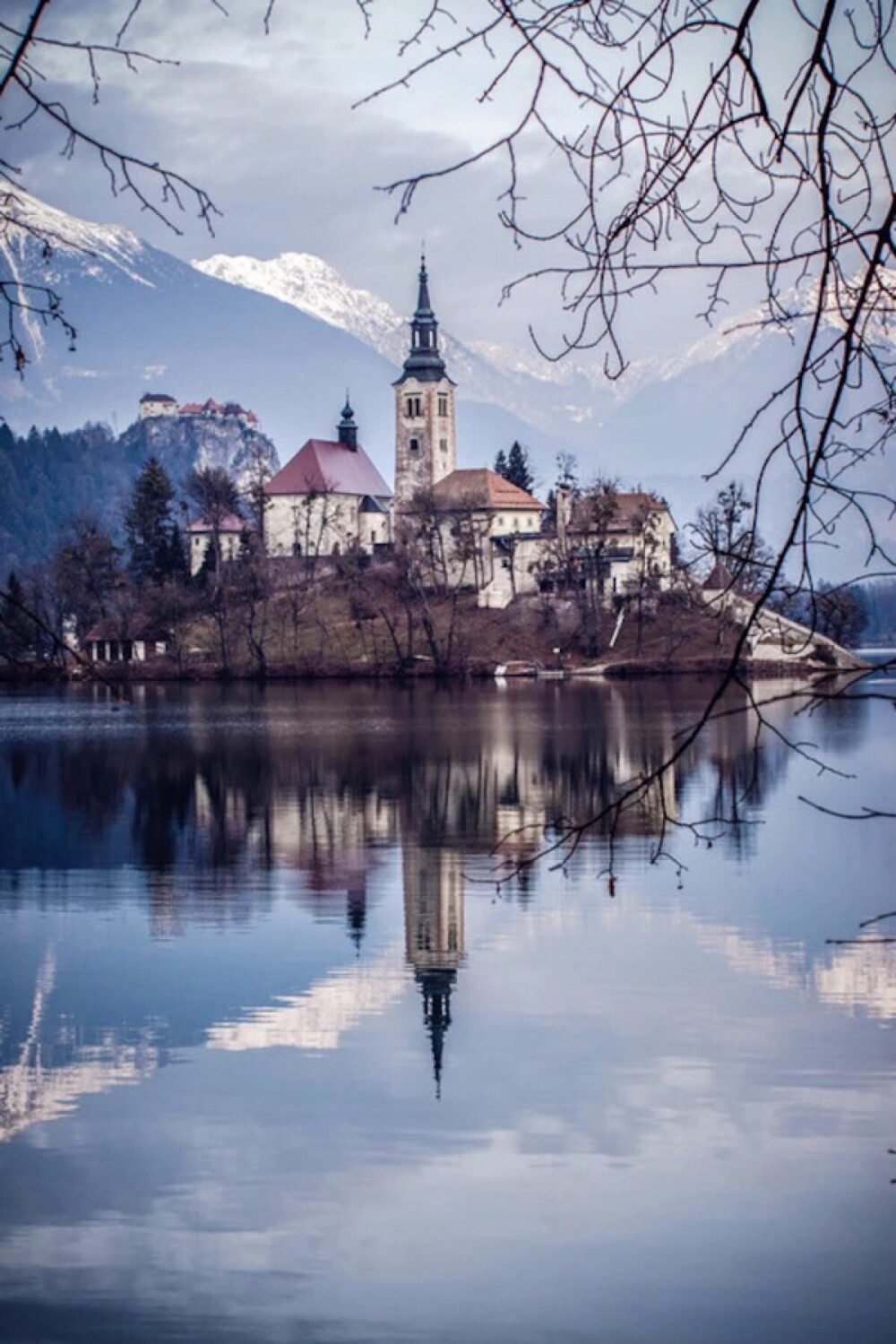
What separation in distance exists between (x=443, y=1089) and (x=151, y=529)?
4328 inches

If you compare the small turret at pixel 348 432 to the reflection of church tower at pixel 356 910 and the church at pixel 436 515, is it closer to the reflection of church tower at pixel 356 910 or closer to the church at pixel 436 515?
the church at pixel 436 515

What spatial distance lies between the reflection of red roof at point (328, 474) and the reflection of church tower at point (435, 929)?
9995 cm

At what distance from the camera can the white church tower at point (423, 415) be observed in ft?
452

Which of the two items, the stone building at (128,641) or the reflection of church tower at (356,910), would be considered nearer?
the reflection of church tower at (356,910)

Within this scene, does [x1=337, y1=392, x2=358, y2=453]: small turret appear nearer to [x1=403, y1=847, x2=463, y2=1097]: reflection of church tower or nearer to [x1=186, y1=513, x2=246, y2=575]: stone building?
[x1=186, y1=513, x2=246, y2=575]: stone building

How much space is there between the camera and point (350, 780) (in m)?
37.5

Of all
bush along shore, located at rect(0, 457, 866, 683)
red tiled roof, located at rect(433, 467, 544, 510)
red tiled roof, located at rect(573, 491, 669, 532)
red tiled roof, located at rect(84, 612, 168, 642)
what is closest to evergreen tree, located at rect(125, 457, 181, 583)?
bush along shore, located at rect(0, 457, 866, 683)

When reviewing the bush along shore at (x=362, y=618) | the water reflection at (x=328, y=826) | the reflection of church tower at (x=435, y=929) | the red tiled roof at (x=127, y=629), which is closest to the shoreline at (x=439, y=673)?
the bush along shore at (x=362, y=618)

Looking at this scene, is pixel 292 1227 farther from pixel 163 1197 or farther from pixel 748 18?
pixel 748 18

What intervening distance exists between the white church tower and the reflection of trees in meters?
75.6

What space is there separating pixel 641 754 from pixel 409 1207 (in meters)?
29.0

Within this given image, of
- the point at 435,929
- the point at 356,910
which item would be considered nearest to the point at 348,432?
the point at 356,910

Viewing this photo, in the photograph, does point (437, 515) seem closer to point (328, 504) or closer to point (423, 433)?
point (328, 504)

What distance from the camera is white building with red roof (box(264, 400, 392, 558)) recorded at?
408ft
